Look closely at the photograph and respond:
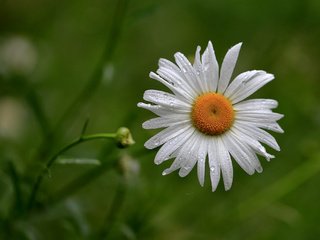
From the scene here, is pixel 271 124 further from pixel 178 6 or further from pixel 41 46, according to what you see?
pixel 178 6

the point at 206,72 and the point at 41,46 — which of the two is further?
the point at 41,46

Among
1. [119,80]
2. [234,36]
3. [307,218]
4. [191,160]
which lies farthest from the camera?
[234,36]

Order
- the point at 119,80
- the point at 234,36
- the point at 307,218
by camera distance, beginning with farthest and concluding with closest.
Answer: the point at 234,36, the point at 119,80, the point at 307,218

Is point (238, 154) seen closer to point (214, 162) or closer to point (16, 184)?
point (214, 162)

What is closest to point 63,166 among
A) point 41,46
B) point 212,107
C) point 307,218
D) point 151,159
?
point 151,159

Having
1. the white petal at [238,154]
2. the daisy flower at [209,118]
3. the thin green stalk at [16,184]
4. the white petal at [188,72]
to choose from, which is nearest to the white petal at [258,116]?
the daisy flower at [209,118]

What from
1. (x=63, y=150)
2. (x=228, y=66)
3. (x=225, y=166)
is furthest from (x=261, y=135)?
(x=63, y=150)

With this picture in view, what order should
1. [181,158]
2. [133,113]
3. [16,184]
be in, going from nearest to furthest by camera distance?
[181,158] → [16,184] → [133,113]
